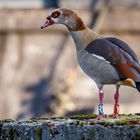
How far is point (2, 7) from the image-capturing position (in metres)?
13.8

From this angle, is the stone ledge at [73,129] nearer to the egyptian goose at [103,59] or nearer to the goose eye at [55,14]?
the egyptian goose at [103,59]

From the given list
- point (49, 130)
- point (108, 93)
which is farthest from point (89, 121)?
point (108, 93)

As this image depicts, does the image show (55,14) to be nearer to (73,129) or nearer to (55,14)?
(55,14)

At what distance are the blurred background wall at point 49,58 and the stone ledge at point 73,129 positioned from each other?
7.76m

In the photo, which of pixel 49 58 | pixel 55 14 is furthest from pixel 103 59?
pixel 49 58

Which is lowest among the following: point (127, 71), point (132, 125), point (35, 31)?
point (132, 125)

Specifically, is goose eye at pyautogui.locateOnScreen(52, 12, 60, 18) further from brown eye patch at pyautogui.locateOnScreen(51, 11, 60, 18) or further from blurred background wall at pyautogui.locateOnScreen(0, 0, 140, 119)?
blurred background wall at pyautogui.locateOnScreen(0, 0, 140, 119)

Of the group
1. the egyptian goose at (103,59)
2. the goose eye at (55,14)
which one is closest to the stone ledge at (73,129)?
the egyptian goose at (103,59)

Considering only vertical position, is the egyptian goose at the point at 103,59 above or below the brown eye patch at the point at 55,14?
below

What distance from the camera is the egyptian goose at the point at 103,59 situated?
5.93m

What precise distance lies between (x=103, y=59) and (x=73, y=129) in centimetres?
95

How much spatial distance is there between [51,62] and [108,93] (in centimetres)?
90

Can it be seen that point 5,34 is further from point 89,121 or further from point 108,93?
point 89,121

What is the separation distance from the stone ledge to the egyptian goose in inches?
16.0
